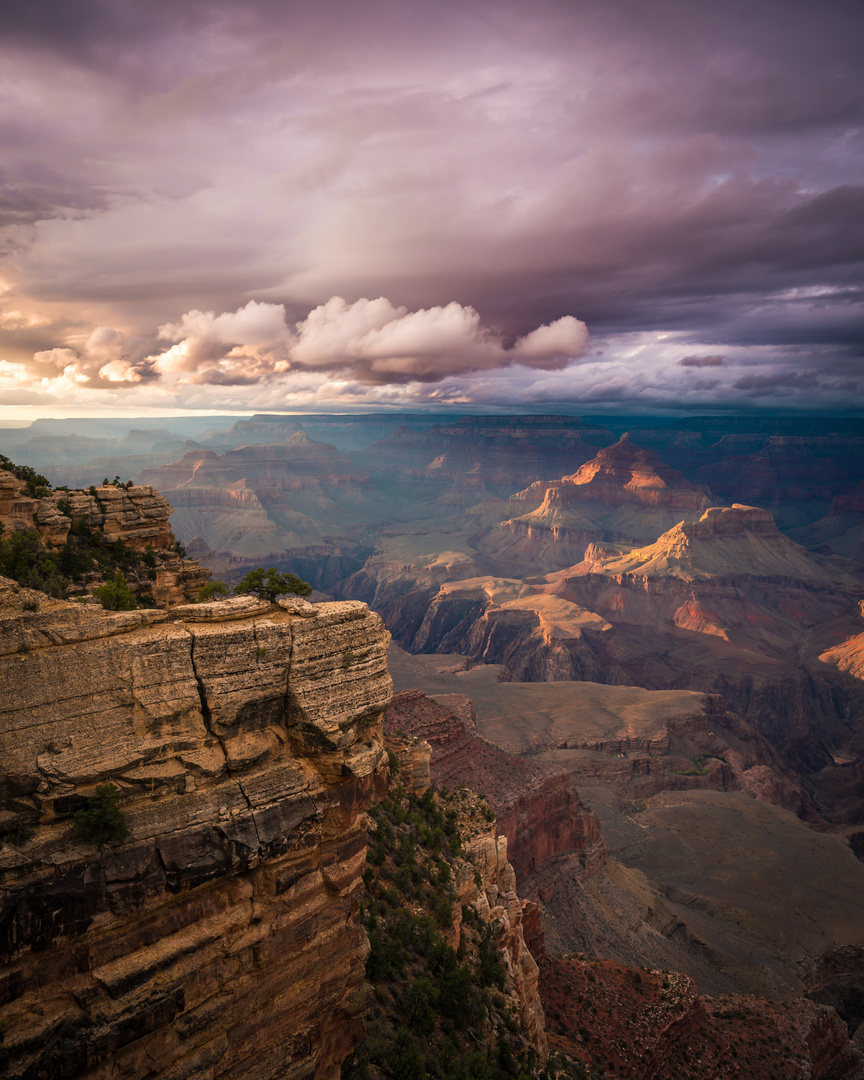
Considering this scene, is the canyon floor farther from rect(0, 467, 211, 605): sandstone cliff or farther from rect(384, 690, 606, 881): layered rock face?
rect(0, 467, 211, 605): sandstone cliff

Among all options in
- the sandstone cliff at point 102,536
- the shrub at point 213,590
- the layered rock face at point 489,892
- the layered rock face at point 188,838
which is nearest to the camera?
the layered rock face at point 188,838

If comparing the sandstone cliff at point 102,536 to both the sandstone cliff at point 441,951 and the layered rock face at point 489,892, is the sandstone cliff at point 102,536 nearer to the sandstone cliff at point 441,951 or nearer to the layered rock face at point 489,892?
the layered rock face at point 489,892

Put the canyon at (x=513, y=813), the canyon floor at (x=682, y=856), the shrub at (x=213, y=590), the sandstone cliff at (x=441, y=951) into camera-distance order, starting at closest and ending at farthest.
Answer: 1. the canyon at (x=513, y=813)
2. the sandstone cliff at (x=441, y=951)
3. the shrub at (x=213, y=590)
4. the canyon floor at (x=682, y=856)

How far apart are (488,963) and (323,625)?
70.8ft

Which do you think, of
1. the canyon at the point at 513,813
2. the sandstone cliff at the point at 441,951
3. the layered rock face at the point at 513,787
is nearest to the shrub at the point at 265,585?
the canyon at the point at 513,813

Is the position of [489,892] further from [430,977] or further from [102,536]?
[102,536]

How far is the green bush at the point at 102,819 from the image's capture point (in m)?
12.5

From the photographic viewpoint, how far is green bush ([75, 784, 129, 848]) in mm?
12547

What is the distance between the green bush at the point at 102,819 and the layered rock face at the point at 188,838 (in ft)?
0.69

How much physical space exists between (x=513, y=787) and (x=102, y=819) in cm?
5192

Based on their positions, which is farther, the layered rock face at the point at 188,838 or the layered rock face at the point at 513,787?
the layered rock face at the point at 513,787

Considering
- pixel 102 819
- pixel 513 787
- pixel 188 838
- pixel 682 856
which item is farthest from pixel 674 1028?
pixel 682 856

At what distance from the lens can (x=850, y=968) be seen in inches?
2309

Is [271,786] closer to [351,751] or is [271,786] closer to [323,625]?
[351,751]
